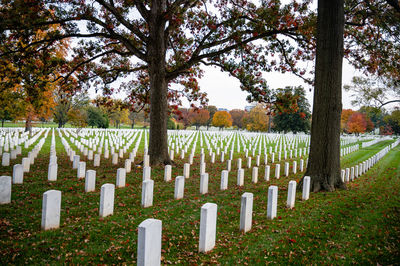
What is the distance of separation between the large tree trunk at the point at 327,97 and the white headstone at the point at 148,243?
20.1 feet

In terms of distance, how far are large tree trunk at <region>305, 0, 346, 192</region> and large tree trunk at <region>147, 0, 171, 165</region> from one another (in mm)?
6339

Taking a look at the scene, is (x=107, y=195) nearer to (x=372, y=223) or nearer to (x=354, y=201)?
(x=372, y=223)

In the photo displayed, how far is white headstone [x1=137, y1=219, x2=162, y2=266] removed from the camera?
2793 mm

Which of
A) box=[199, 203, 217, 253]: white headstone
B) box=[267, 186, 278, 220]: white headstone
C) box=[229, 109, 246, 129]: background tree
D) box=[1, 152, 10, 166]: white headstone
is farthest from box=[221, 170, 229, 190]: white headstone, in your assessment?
box=[229, 109, 246, 129]: background tree

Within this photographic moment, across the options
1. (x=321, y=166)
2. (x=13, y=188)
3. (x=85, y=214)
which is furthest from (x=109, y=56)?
(x=321, y=166)

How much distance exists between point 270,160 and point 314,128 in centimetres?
937

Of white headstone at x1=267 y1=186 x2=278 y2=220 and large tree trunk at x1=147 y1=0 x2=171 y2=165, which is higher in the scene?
large tree trunk at x1=147 y1=0 x2=171 y2=165

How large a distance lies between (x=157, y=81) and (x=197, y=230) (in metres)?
8.03

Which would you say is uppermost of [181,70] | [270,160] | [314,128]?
[181,70]

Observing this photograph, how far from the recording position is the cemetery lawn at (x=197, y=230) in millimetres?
3672

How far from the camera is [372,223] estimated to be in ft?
17.5

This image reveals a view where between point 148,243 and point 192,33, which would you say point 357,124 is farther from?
point 148,243

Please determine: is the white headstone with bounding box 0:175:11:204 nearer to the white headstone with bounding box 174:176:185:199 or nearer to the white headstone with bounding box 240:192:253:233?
the white headstone with bounding box 174:176:185:199

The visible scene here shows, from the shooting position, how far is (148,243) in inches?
111
